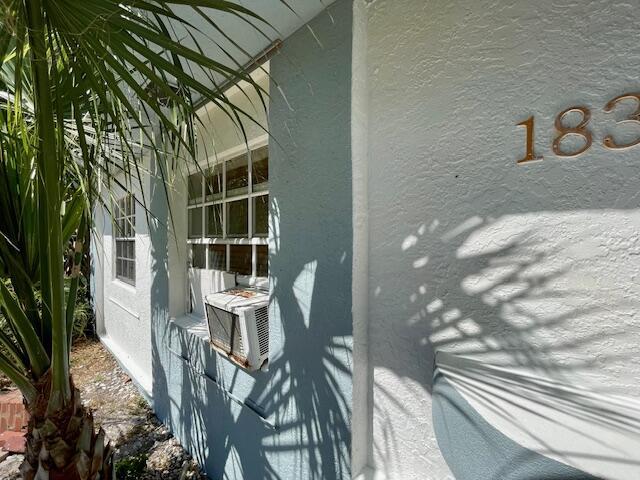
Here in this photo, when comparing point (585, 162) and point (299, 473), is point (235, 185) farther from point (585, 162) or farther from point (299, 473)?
point (585, 162)

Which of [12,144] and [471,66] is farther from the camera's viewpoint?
[12,144]

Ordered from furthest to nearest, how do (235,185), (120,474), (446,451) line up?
(235,185), (120,474), (446,451)

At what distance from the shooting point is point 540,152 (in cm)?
127

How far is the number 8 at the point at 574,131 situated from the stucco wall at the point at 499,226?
1.0 inches

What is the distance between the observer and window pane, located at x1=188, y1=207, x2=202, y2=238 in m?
4.18

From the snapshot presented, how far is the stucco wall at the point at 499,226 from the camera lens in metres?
1.12

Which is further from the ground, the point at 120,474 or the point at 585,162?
the point at 585,162

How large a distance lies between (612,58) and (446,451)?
5.52 ft

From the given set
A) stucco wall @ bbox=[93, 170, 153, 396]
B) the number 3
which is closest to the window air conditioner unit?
stucco wall @ bbox=[93, 170, 153, 396]


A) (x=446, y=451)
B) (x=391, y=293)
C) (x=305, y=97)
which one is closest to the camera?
(x=446, y=451)

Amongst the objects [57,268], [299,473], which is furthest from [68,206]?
[299,473]

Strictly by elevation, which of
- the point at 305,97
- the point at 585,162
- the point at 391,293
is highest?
the point at 305,97

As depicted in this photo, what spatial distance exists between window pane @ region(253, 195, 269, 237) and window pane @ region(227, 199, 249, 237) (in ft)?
0.50

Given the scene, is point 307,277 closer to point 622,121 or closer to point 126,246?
point 622,121
